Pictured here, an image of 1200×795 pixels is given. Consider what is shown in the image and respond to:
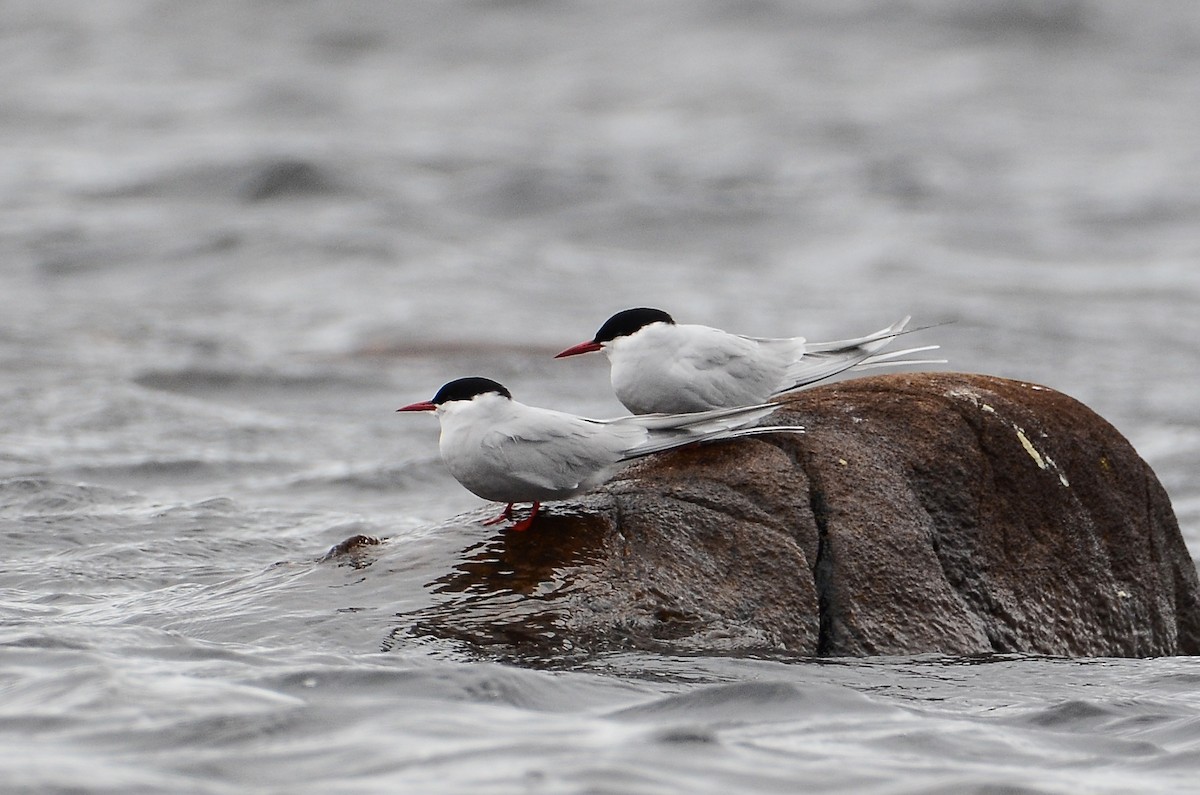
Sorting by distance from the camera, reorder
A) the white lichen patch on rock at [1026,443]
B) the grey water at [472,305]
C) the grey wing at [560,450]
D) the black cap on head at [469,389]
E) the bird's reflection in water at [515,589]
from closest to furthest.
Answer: the grey water at [472,305] < the bird's reflection in water at [515,589] < the grey wing at [560,450] < the black cap on head at [469,389] < the white lichen patch on rock at [1026,443]

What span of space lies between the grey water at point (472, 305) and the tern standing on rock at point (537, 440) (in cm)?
53

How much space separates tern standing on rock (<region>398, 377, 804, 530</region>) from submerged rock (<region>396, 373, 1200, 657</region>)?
0.25 m

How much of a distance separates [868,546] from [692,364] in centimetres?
98

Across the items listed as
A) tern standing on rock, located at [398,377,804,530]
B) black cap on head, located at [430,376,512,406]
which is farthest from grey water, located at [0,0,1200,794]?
black cap on head, located at [430,376,512,406]

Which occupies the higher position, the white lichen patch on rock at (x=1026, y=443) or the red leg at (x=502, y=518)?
the white lichen patch on rock at (x=1026, y=443)

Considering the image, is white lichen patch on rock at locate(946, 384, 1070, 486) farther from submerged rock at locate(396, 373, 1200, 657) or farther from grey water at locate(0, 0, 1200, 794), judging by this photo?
grey water at locate(0, 0, 1200, 794)

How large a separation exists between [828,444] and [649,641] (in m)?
A: 1.20

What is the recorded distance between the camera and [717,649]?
5.38m

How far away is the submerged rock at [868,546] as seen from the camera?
547cm

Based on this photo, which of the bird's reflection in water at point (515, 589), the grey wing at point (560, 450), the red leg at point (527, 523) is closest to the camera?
the bird's reflection in water at point (515, 589)

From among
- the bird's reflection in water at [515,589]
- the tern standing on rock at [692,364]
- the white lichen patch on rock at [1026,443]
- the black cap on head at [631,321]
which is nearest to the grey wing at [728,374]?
the tern standing on rock at [692,364]

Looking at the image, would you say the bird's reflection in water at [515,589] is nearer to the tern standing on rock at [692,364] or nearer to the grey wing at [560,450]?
the grey wing at [560,450]

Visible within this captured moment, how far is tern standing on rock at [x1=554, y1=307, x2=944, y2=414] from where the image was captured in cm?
579

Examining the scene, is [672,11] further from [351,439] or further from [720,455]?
[720,455]
